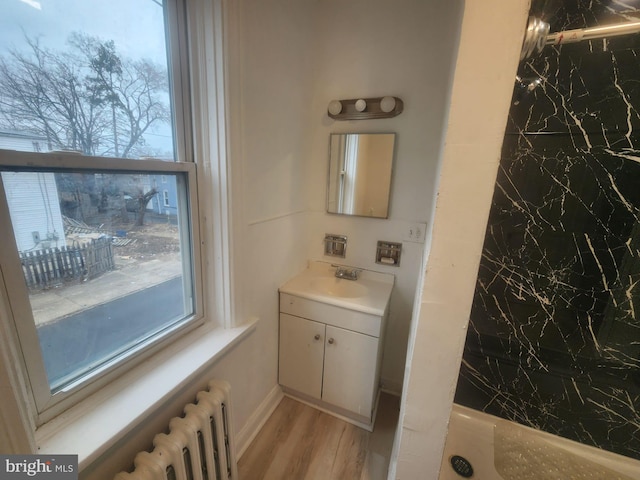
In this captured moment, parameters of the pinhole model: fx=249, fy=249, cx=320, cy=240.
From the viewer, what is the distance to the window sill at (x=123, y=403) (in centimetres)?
65

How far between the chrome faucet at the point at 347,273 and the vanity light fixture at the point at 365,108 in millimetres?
1007

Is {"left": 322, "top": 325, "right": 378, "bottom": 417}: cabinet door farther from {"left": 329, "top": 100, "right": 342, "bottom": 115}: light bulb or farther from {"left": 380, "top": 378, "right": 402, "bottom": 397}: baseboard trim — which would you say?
{"left": 329, "top": 100, "right": 342, "bottom": 115}: light bulb

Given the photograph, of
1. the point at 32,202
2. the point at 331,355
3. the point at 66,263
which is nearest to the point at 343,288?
the point at 331,355

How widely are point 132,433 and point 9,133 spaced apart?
2.91 feet

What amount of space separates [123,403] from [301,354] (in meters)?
0.98

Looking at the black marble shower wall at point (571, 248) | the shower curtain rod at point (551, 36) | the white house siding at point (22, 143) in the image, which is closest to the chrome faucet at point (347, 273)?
the black marble shower wall at point (571, 248)

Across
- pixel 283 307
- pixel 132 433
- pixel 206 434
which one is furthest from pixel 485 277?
pixel 132 433

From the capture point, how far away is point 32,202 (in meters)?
0.62

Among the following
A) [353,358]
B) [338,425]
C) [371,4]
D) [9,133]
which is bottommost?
A: [338,425]

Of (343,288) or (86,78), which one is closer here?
(86,78)

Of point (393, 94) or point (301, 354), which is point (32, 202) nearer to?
point (301, 354)

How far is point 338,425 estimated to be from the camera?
1559mm

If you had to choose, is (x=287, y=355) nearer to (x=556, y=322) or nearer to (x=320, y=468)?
(x=320, y=468)

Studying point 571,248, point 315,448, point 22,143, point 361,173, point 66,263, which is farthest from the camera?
point 361,173
